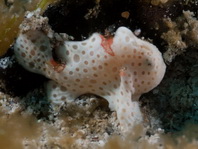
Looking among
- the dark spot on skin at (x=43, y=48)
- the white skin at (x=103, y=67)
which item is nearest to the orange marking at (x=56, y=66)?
the white skin at (x=103, y=67)

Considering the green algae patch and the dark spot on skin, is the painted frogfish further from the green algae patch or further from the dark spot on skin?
the green algae patch

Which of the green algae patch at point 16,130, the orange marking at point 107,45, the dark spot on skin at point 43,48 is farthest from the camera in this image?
the dark spot on skin at point 43,48

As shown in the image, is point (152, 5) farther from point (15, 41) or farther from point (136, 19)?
point (15, 41)

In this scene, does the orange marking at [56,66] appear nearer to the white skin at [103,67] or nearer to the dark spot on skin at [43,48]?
the white skin at [103,67]

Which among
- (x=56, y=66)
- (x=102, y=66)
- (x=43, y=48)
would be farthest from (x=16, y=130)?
(x=102, y=66)

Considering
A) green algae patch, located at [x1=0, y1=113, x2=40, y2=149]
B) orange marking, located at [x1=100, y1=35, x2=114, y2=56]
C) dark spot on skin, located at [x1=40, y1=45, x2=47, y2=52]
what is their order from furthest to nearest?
dark spot on skin, located at [x1=40, y1=45, x2=47, y2=52] < orange marking, located at [x1=100, y1=35, x2=114, y2=56] < green algae patch, located at [x1=0, y1=113, x2=40, y2=149]

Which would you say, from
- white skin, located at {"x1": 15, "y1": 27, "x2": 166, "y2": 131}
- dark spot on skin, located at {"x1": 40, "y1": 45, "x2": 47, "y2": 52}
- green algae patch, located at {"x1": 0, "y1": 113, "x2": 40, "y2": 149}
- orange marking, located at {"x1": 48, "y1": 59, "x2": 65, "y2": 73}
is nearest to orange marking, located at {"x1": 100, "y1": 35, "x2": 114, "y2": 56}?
white skin, located at {"x1": 15, "y1": 27, "x2": 166, "y2": 131}

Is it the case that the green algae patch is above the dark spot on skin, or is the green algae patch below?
below

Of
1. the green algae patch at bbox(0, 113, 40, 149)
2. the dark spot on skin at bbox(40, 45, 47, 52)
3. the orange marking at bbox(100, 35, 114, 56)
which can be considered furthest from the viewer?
the dark spot on skin at bbox(40, 45, 47, 52)

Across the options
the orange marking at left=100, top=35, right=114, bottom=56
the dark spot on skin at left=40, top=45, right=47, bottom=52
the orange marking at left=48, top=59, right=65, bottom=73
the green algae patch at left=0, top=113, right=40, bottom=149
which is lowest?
the green algae patch at left=0, top=113, right=40, bottom=149
